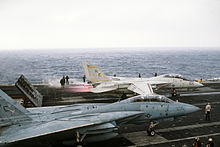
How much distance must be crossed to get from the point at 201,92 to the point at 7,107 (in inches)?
1228

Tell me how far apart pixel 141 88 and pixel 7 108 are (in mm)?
17503

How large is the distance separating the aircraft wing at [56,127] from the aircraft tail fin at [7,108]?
793 millimetres

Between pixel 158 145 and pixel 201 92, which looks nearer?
pixel 158 145

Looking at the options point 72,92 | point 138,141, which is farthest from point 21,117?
point 72,92

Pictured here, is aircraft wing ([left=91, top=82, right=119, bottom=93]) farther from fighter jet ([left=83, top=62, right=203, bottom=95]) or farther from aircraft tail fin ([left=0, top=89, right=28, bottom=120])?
aircraft tail fin ([left=0, top=89, right=28, bottom=120])

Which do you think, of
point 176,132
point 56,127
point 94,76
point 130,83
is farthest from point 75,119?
point 94,76

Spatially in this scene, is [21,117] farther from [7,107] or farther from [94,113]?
[94,113]

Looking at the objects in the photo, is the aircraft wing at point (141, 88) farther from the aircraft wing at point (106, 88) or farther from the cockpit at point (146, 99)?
the cockpit at point (146, 99)

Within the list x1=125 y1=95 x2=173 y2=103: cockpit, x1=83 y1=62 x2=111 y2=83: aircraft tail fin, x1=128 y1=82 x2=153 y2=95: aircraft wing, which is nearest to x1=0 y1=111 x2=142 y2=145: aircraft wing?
x1=125 y1=95 x2=173 y2=103: cockpit

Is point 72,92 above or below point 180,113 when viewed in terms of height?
below

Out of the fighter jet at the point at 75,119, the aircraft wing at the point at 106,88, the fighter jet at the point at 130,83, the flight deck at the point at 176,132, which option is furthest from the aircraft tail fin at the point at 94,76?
the fighter jet at the point at 75,119

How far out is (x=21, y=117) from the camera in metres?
15.3

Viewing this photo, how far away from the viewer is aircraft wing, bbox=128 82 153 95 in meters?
27.8

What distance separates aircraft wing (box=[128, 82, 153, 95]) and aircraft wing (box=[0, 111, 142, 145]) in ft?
37.3
